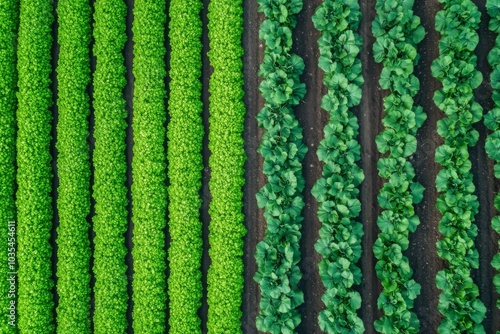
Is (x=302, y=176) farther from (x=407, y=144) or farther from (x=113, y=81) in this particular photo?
(x=113, y=81)

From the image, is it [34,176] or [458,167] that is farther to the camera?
[34,176]

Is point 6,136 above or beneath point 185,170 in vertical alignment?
above

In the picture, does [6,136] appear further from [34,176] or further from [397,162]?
[397,162]

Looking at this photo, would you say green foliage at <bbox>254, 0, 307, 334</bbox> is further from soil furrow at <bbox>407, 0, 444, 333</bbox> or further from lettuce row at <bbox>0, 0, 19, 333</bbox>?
lettuce row at <bbox>0, 0, 19, 333</bbox>

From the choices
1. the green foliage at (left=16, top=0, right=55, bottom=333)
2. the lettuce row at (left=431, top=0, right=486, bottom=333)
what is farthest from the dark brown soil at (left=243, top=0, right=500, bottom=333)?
the green foliage at (left=16, top=0, right=55, bottom=333)

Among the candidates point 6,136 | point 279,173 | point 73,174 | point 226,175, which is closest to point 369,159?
point 279,173
